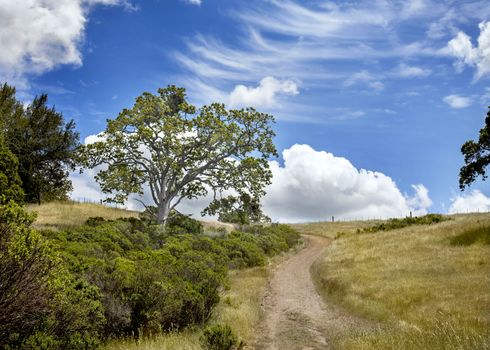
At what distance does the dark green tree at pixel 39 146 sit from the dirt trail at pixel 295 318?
28.6 m

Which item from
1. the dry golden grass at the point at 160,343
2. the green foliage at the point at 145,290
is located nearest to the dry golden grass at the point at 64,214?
the green foliage at the point at 145,290

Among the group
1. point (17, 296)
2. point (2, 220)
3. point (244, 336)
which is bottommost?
point (244, 336)

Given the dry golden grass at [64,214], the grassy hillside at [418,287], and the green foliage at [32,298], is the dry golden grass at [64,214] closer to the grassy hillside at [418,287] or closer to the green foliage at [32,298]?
the grassy hillside at [418,287]

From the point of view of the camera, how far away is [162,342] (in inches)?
409

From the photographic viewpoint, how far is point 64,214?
3981cm

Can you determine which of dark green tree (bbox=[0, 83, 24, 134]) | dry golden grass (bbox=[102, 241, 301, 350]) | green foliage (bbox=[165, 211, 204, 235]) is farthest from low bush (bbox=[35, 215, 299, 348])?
dark green tree (bbox=[0, 83, 24, 134])

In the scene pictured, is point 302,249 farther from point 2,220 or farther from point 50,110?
point 2,220

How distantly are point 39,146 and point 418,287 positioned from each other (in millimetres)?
38627

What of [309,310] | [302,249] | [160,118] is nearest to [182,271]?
[309,310]

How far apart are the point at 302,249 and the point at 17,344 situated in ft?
129

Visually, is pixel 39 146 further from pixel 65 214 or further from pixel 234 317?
pixel 234 317

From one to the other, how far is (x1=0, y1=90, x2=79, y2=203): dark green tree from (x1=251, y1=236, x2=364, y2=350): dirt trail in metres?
28.6

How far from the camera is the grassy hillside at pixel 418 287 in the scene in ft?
35.9

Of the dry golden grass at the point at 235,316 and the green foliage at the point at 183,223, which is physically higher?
the green foliage at the point at 183,223
